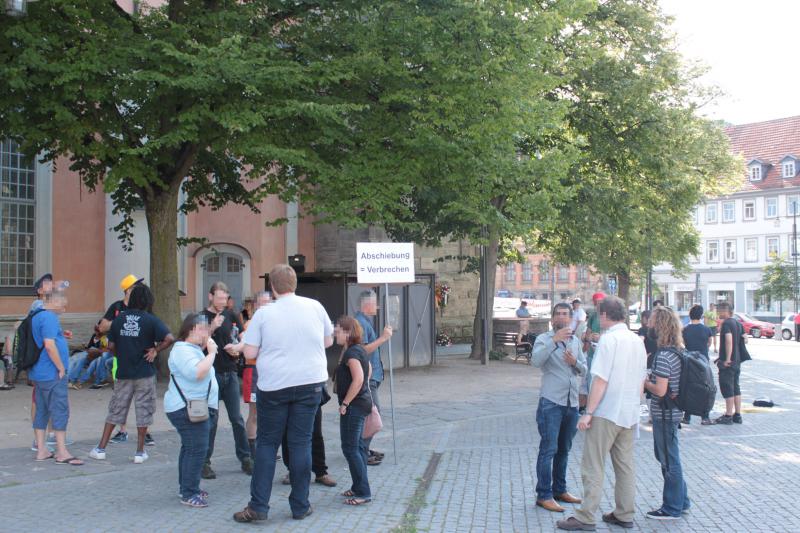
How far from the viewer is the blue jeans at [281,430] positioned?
244 inches

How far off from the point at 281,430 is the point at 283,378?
421 millimetres

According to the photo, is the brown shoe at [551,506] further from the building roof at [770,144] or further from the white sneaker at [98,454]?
the building roof at [770,144]

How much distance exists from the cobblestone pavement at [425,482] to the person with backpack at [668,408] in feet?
0.59

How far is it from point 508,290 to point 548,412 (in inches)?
3269

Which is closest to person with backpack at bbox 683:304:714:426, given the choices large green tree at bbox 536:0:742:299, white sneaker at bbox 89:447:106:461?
white sneaker at bbox 89:447:106:461

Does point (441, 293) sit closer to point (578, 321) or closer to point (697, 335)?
point (578, 321)

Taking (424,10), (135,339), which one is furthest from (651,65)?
(135,339)

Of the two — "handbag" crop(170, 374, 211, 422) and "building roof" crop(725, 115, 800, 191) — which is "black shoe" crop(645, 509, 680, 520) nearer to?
"handbag" crop(170, 374, 211, 422)

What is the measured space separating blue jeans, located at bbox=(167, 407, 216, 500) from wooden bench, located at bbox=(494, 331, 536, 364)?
16477 millimetres

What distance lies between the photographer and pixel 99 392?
49.6 ft

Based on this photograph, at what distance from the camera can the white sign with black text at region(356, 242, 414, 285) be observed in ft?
30.9

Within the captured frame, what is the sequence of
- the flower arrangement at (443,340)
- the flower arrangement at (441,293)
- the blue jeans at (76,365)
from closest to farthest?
the blue jeans at (76,365) < the flower arrangement at (443,340) < the flower arrangement at (441,293)

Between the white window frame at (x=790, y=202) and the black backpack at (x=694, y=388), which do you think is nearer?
the black backpack at (x=694, y=388)

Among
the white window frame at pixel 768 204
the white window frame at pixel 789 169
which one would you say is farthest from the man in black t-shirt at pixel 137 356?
the white window frame at pixel 768 204
